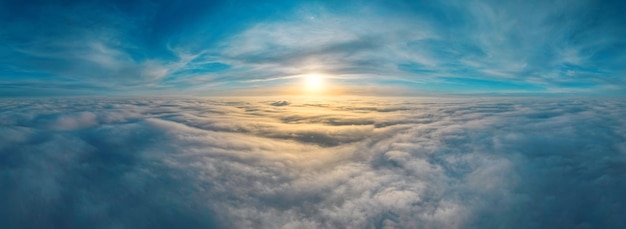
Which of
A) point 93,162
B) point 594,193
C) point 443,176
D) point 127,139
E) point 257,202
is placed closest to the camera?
point 257,202

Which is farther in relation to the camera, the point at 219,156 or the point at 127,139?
the point at 127,139

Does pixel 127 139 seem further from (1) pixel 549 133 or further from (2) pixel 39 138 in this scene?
(1) pixel 549 133

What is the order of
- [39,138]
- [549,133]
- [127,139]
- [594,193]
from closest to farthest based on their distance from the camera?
[594,193]
[39,138]
[127,139]
[549,133]

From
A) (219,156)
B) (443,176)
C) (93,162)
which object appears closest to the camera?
(443,176)

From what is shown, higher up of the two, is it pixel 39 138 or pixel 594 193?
pixel 39 138

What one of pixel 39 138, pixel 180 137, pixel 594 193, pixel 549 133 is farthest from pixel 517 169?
pixel 39 138

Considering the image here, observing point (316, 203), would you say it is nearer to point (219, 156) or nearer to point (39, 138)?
point (219, 156)

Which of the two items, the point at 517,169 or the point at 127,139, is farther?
the point at 127,139

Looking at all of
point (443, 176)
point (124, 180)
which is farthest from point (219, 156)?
point (443, 176)

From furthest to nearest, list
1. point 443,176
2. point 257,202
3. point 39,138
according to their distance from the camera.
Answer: point 39,138
point 443,176
point 257,202
